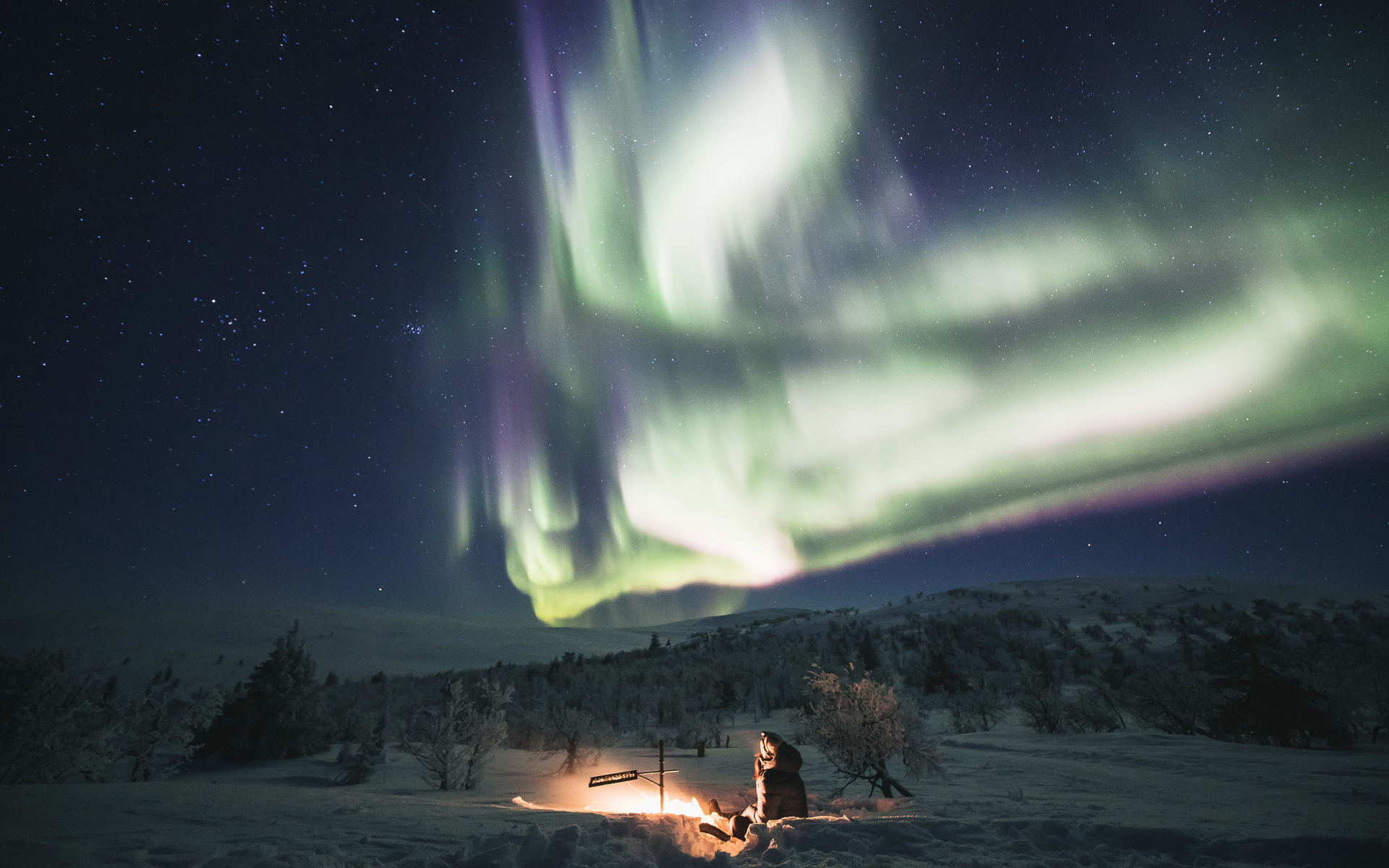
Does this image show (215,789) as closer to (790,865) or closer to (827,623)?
(790,865)

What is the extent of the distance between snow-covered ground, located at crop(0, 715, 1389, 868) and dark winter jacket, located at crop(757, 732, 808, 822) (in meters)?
1.40

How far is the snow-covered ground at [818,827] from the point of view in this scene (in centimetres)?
991

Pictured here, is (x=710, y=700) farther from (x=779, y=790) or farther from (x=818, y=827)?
(x=818, y=827)

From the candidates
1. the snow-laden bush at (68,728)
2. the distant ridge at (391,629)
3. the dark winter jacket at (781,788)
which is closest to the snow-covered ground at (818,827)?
the dark winter jacket at (781,788)

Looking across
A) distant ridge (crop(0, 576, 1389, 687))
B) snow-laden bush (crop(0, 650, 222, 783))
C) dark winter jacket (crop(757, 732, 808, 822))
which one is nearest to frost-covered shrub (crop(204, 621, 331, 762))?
snow-laden bush (crop(0, 650, 222, 783))

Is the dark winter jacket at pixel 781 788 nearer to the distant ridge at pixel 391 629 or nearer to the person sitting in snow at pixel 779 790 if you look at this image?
the person sitting in snow at pixel 779 790

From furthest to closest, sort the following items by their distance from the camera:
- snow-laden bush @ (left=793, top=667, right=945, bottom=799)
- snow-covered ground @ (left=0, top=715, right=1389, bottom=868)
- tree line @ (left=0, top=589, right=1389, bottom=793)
A: tree line @ (left=0, top=589, right=1389, bottom=793)
snow-laden bush @ (left=793, top=667, right=945, bottom=799)
snow-covered ground @ (left=0, top=715, right=1389, bottom=868)

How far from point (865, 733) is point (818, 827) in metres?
10.6

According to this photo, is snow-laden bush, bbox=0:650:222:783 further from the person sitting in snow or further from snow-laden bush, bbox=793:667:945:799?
snow-laden bush, bbox=793:667:945:799

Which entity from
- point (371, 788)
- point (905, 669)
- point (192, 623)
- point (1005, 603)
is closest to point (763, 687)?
point (905, 669)

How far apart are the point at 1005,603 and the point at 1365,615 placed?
59410 millimetres

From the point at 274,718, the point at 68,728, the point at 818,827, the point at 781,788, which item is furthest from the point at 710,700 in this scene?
the point at 818,827

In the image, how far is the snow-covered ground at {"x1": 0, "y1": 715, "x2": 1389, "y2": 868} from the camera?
991 centimetres

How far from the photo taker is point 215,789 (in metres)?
18.3
